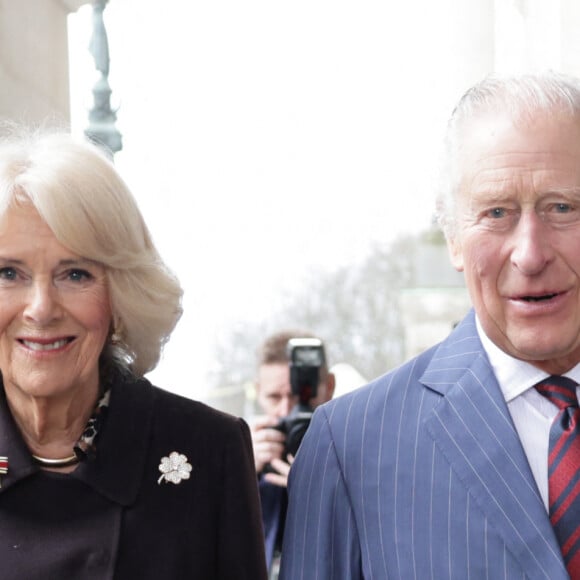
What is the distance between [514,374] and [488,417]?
0.10 metres

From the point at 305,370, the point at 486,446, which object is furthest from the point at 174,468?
the point at 305,370

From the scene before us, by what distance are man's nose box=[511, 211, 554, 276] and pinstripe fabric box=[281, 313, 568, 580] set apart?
0.78 feet

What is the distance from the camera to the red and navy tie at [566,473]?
173 centimetres

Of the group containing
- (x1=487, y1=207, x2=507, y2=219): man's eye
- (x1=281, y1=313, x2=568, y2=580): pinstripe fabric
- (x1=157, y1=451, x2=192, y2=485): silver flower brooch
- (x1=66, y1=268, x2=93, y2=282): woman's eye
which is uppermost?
(x1=487, y1=207, x2=507, y2=219): man's eye

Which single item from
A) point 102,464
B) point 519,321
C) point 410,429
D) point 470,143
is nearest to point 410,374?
point 410,429

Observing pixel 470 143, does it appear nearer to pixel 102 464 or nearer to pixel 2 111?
pixel 102 464

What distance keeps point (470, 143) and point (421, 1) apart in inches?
147

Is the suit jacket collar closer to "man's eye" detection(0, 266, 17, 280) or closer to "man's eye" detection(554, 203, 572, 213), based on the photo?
"man's eye" detection(554, 203, 572, 213)

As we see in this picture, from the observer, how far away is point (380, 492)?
6.21 ft

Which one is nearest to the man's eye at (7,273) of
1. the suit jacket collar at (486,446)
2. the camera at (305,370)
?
the suit jacket collar at (486,446)

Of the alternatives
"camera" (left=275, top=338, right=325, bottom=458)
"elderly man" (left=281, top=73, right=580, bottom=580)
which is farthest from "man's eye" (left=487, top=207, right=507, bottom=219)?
"camera" (left=275, top=338, right=325, bottom=458)

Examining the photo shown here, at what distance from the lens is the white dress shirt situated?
182 cm

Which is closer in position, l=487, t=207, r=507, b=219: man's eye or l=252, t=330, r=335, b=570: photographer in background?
l=487, t=207, r=507, b=219: man's eye

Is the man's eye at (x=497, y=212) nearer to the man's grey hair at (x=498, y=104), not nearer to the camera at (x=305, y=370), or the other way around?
the man's grey hair at (x=498, y=104)
